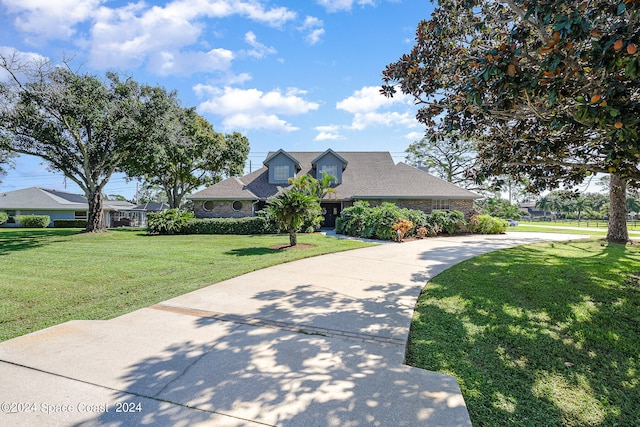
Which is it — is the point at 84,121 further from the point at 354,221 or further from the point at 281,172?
the point at 354,221

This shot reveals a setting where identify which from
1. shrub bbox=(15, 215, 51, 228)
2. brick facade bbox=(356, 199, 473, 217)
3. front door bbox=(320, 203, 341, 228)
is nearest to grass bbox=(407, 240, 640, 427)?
brick facade bbox=(356, 199, 473, 217)

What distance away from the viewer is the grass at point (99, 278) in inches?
186

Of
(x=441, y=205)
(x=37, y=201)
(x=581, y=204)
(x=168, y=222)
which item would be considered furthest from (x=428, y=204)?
(x=581, y=204)

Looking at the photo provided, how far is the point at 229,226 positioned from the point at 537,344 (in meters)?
17.3

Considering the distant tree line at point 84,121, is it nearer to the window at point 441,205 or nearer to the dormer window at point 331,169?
the dormer window at point 331,169

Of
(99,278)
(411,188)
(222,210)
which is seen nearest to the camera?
(99,278)

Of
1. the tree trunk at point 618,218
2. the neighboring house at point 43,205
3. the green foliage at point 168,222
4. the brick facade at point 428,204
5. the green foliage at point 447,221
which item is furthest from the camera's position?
the neighboring house at point 43,205

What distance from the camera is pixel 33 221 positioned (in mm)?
31188

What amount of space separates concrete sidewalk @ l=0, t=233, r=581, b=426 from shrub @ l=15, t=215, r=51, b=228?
3694 cm

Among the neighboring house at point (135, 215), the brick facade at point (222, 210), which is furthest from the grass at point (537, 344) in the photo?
the neighboring house at point (135, 215)

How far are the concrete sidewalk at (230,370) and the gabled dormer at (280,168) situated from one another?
1922 centimetres

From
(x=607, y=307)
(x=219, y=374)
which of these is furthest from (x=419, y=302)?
(x=219, y=374)

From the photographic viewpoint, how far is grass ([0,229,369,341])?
4.72m

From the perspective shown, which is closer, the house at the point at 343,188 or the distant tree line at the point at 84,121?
the distant tree line at the point at 84,121
